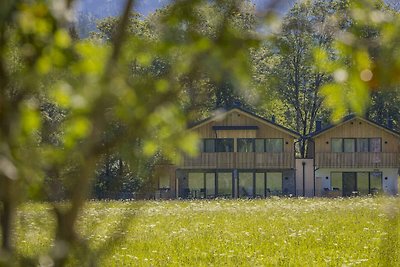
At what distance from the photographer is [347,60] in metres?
2.48

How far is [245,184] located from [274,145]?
3668mm

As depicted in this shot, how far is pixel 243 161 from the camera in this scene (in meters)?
53.7

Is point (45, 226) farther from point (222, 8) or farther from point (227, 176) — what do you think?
point (227, 176)

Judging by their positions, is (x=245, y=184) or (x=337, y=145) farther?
(x=245, y=184)

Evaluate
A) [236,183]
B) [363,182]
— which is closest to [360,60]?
[236,183]

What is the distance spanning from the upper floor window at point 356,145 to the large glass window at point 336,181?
2.03m

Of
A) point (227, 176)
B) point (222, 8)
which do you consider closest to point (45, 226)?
point (222, 8)

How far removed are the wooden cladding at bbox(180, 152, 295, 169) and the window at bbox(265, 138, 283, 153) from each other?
30 centimetres

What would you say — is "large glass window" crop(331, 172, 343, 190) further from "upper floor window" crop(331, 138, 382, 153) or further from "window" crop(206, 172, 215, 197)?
"window" crop(206, 172, 215, 197)

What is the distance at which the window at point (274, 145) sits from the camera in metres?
53.7

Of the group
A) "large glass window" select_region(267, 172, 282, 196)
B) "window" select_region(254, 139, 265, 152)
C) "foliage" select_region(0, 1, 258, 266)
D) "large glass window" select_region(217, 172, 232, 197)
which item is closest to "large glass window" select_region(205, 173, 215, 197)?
"large glass window" select_region(217, 172, 232, 197)

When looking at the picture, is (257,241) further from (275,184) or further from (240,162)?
(275,184)

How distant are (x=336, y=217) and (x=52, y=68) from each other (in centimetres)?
2235

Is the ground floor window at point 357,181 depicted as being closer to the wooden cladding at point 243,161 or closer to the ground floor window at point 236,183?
the wooden cladding at point 243,161
